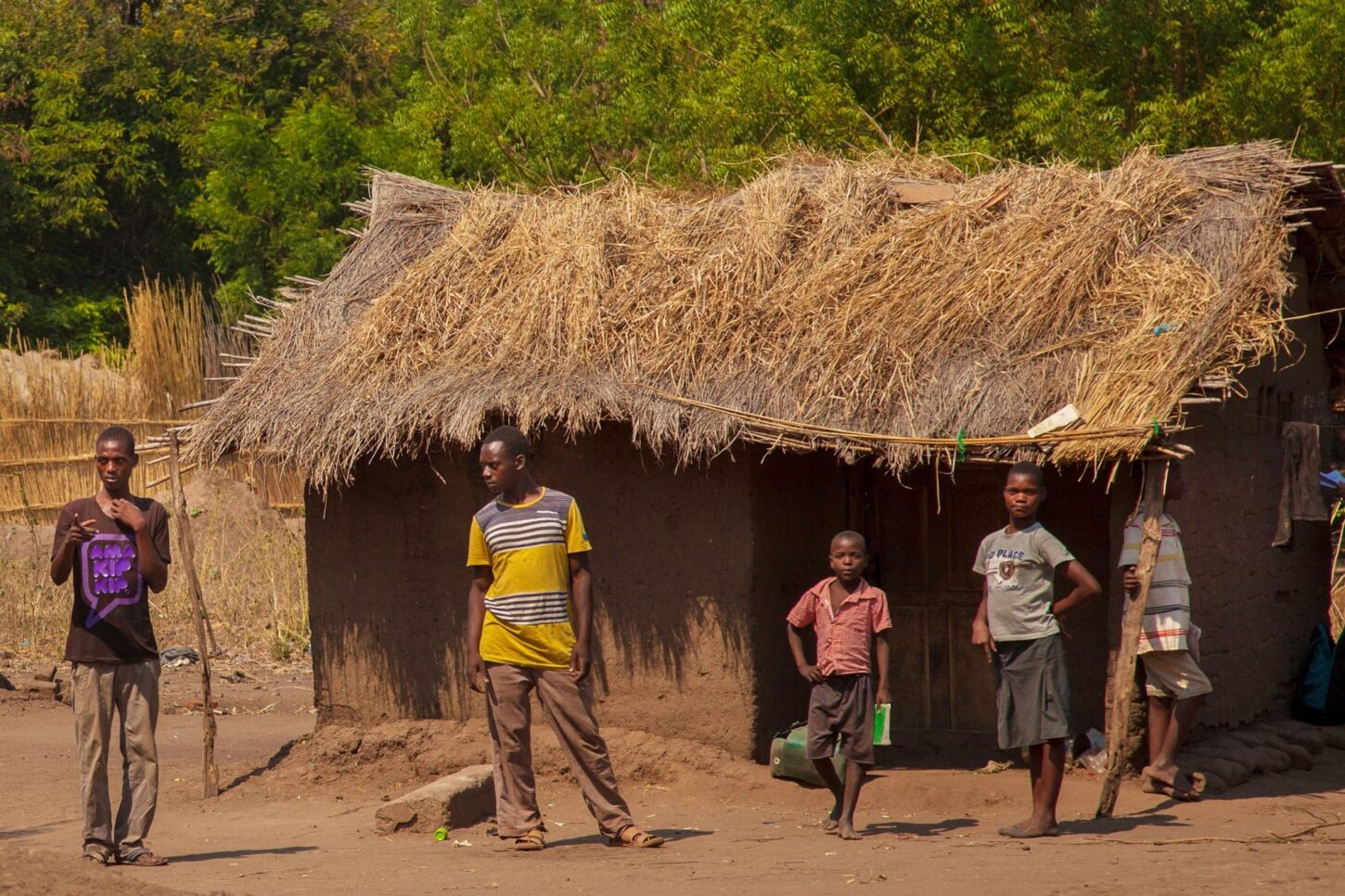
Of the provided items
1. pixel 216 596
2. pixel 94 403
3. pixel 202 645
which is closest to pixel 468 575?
pixel 202 645

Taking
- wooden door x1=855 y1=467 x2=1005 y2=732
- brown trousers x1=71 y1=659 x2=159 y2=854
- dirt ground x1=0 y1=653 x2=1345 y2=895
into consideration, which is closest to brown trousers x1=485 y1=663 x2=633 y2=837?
dirt ground x1=0 y1=653 x2=1345 y2=895

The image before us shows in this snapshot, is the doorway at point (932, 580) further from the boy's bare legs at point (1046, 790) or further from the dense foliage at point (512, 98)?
the dense foliage at point (512, 98)

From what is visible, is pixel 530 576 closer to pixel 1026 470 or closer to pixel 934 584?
pixel 1026 470

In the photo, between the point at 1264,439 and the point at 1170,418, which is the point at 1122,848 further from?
the point at 1264,439

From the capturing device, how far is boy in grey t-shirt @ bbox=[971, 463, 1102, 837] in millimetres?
6410

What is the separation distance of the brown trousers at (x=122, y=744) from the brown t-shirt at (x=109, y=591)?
2.6 inches

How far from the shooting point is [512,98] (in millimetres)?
18109

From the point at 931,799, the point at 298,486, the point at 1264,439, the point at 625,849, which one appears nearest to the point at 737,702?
the point at 931,799

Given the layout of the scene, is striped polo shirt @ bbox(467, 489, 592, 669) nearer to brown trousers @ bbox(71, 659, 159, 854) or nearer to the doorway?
brown trousers @ bbox(71, 659, 159, 854)

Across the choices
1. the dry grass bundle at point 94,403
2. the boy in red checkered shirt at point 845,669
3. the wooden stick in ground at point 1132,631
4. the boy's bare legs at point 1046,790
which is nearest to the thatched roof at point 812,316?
the wooden stick in ground at point 1132,631

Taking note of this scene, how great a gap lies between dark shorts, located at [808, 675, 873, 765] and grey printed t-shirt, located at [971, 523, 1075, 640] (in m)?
0.61

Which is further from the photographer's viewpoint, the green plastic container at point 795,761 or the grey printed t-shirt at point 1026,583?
the green plastic container at point 795,761

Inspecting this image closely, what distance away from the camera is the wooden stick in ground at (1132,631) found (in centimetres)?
666

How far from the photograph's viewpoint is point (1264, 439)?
854cm
